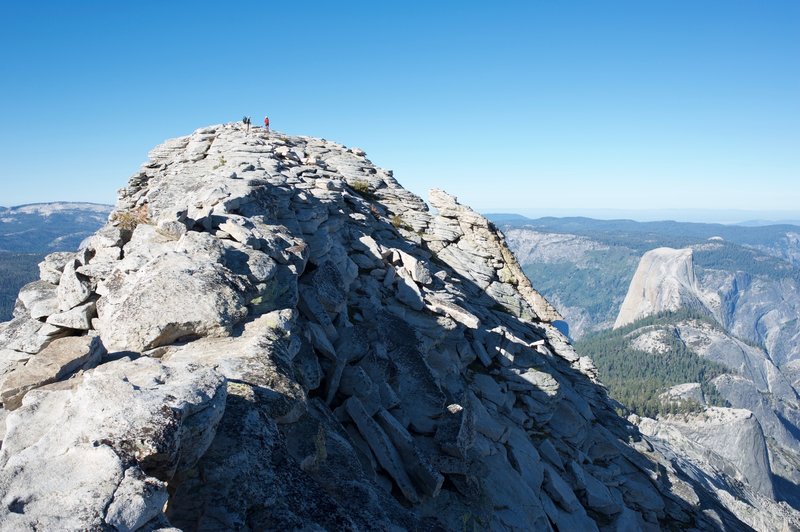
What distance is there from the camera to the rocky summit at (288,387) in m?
6.79

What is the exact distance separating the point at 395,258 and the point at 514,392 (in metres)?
9.42

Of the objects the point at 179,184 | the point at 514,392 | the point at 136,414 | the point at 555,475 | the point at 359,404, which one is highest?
the point at 179,184

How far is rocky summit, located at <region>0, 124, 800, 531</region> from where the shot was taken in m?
6.79

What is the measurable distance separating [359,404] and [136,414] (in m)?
7.63

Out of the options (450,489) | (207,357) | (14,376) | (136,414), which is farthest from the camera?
(450,489)

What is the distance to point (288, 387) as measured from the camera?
9.99m

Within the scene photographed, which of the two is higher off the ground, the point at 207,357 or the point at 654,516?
the point at 207,357

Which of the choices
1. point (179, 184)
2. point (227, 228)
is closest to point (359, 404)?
point (227, 228)

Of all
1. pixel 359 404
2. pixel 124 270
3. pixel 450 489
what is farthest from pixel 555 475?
pixel 124 270

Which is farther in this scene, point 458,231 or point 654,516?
point 458,231

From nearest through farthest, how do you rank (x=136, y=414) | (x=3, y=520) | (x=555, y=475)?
(x=3, y=520), (x=136, y=414), (x=555, y=475)

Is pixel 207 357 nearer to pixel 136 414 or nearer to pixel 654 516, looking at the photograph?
pixel 136 414

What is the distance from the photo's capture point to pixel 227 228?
50.0 ft

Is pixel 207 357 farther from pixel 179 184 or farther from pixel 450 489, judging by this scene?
pixel 179 184
